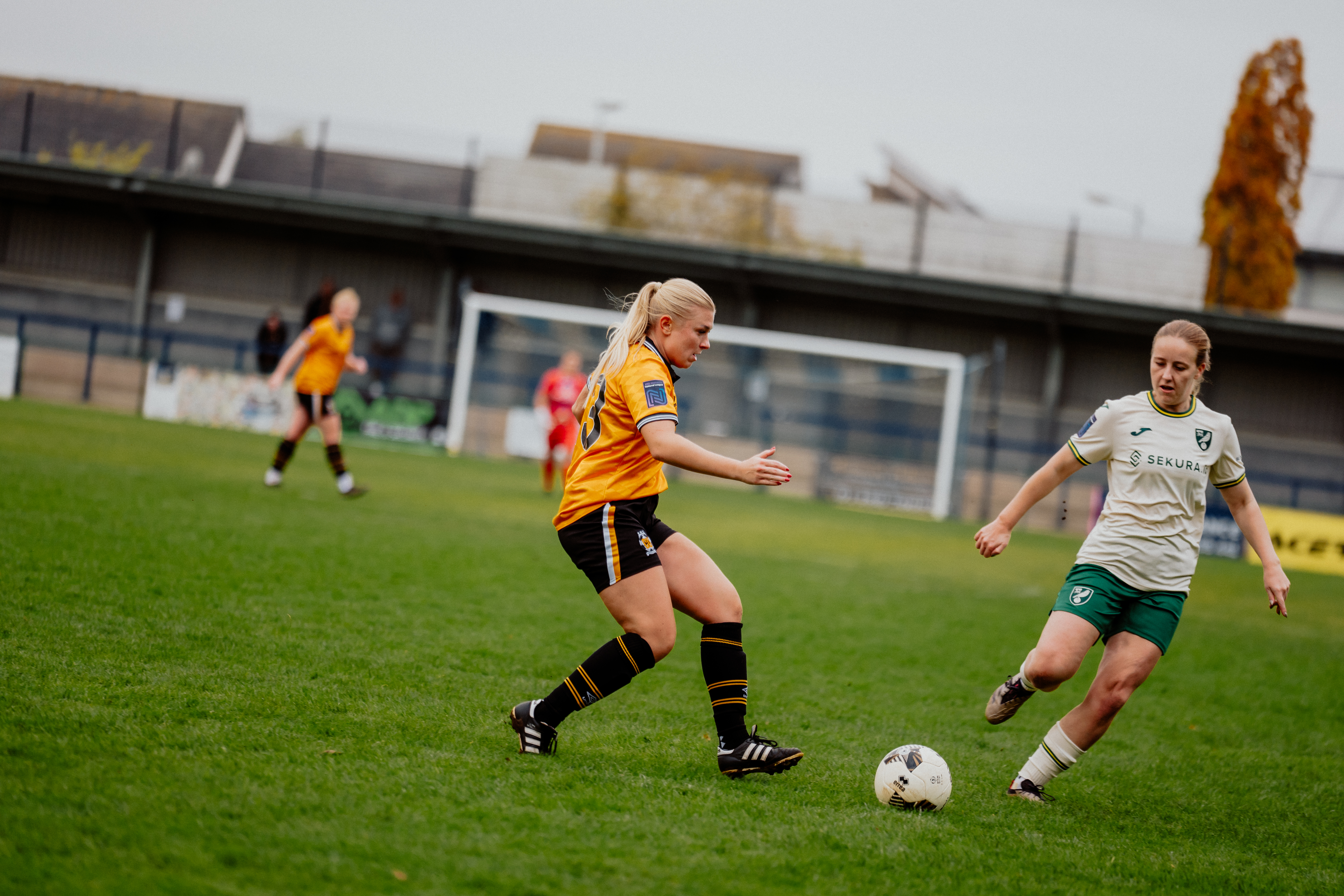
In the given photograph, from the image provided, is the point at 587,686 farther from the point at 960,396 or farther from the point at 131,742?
the point at 960,396

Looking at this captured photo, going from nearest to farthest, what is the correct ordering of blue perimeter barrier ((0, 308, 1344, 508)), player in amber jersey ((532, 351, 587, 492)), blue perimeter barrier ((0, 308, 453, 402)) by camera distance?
player in amber jersey ((532, 351, 587, 492)) → blue perimeter barrier ((0, 308, 1344, 508)) → blue perimeter barrier ((0, 308, 453, 402))

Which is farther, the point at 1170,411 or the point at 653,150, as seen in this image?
the point at 653,150

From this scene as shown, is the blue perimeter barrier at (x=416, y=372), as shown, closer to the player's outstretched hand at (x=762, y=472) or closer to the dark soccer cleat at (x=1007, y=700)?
the dark soccer cleat at (x=1007, y=700)

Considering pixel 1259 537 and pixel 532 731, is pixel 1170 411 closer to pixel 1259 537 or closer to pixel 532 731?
pixel 1259 537

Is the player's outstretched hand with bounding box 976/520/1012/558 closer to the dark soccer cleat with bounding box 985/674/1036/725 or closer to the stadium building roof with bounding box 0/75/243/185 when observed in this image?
the dark soccer cleat with bounding box 985/674/1036/725

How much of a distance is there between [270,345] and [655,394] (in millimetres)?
20622

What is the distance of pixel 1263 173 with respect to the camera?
1129 inches

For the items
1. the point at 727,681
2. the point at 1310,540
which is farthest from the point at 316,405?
the point at 1310,540

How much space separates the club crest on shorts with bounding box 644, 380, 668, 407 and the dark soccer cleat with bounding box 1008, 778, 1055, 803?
6.70 ft

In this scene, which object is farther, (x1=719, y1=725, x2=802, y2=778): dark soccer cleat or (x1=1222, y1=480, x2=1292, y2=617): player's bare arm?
(x1=1222, y1=480, x2=1292, y2=617): player's bare arm

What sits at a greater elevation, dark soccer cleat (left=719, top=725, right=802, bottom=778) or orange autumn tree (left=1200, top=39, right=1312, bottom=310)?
orange autumn tree (left=1200, top=39, right=1312, bottom=310)

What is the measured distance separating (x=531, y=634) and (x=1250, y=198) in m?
28.1

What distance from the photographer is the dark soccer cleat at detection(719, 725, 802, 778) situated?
161 inches

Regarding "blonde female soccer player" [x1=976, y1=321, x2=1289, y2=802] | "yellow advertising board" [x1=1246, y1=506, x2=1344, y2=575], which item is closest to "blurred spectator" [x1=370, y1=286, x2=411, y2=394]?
"yellow advertising board" [x1=1246, y1=506, x2=1344, y2=575]
